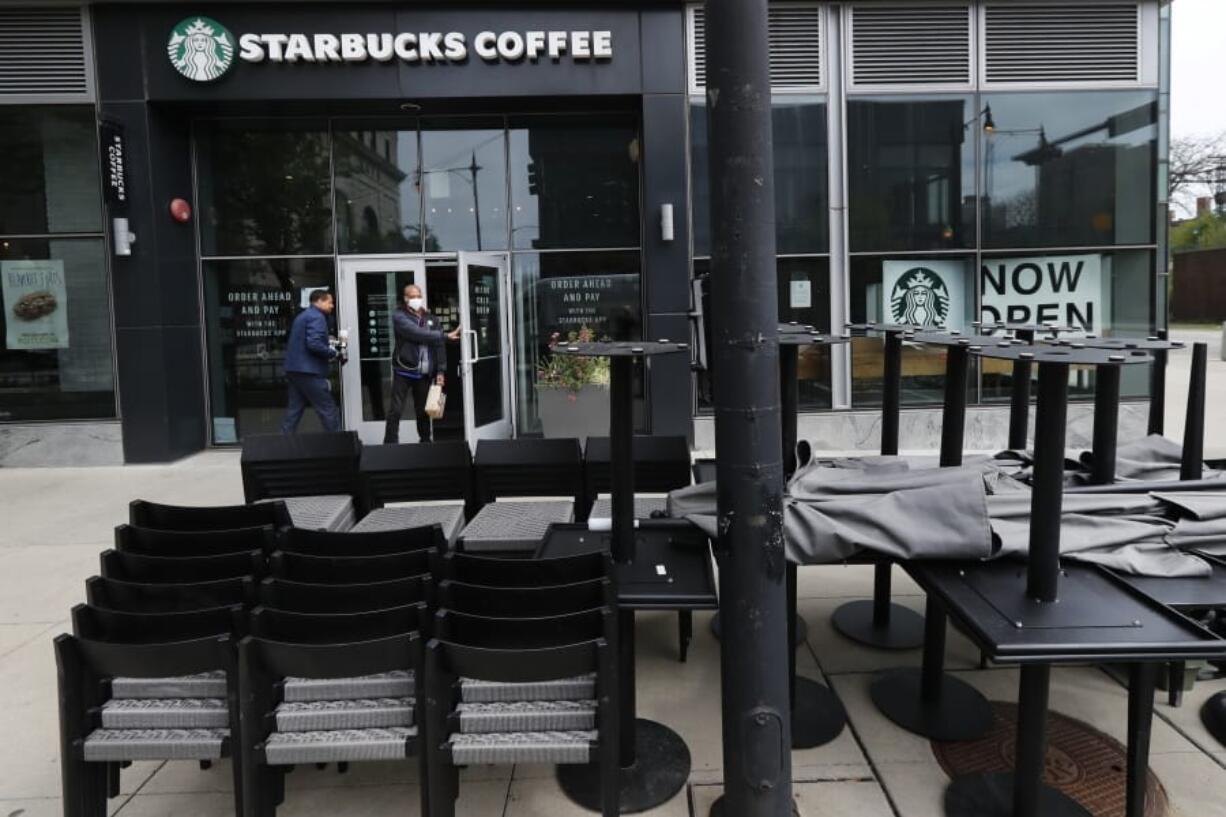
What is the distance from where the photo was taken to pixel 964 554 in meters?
2.84

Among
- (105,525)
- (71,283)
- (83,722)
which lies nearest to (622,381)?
(83,722)

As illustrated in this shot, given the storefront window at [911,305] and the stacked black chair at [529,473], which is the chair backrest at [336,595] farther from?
the storefront window at [911,305]

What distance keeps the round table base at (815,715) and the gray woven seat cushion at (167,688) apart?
221 cm

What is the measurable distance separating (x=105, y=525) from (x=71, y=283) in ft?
14.0

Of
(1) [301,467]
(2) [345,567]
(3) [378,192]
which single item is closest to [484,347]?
(3) [378,192]

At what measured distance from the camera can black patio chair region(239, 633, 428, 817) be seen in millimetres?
2404

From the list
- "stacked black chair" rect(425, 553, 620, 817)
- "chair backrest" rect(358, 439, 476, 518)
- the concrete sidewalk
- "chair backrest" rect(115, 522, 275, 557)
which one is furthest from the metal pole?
"chair backrest" rect(358, 439, 476, 518)

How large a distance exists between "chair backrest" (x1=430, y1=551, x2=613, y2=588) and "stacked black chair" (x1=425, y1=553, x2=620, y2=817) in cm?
7

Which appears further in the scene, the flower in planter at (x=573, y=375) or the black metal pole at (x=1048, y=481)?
the flower in planter at (x=573, y=375)

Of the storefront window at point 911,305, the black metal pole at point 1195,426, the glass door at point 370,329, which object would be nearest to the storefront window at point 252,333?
the glass door at point 370,329

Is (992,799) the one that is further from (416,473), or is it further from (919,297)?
(919,297)

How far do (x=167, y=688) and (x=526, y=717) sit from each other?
3.84 ft

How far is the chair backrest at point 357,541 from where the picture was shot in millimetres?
3209

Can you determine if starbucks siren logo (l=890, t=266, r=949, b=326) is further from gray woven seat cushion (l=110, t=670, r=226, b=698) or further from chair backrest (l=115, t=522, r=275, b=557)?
gray woven seat cushion (l=110, t=670, r=226, b=698)
